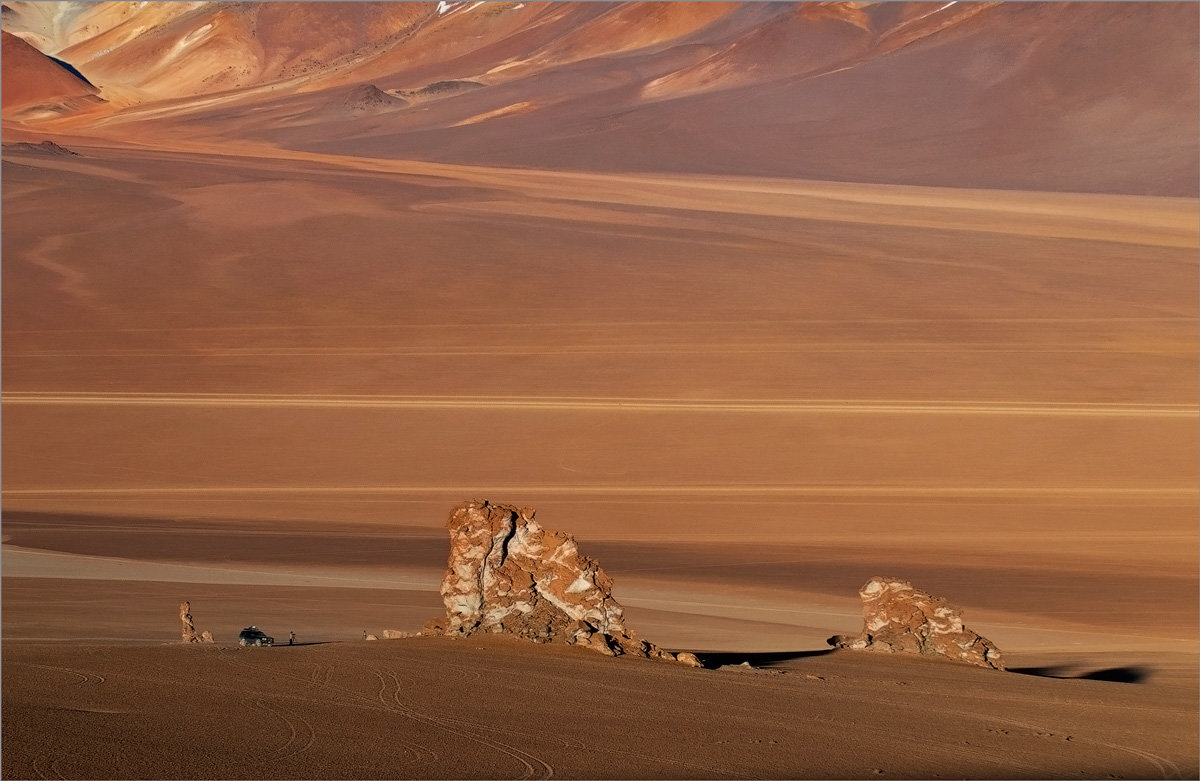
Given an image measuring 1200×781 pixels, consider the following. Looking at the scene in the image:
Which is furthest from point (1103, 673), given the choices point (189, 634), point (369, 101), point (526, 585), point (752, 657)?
point (369, 101)

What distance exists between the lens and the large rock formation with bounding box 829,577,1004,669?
13348 mm

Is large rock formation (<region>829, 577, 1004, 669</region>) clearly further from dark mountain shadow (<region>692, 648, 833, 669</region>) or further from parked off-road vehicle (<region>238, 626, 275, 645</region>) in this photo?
parked off-road vehicle (<region>238, 626, 275, 645</region>)

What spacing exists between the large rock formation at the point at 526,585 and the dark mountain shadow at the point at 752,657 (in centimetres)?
92

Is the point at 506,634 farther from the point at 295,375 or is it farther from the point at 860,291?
the point at 860,291

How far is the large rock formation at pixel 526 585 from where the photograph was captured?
11.9 m

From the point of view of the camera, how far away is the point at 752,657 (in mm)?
13758

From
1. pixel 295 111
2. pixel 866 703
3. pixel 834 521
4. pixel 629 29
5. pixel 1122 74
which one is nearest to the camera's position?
pixel 866 703

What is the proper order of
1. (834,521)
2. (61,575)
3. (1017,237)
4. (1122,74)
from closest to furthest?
(61,575) → (834,521) → (1017,237) → (1122,74)

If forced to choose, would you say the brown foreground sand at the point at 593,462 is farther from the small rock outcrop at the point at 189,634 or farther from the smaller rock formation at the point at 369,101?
the smaller rock formation at the point at 369,101

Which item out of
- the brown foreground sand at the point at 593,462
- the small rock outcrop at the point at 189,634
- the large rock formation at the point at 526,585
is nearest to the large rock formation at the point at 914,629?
the brown foreground sand at the point at 593,462

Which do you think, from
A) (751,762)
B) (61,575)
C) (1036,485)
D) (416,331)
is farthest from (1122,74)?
(751,762)

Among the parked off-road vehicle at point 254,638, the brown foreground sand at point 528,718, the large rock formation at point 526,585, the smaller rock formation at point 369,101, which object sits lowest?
the brown foreground sand at point 528,718

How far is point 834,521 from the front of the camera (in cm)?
2564

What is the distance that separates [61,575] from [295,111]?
10023 cm
